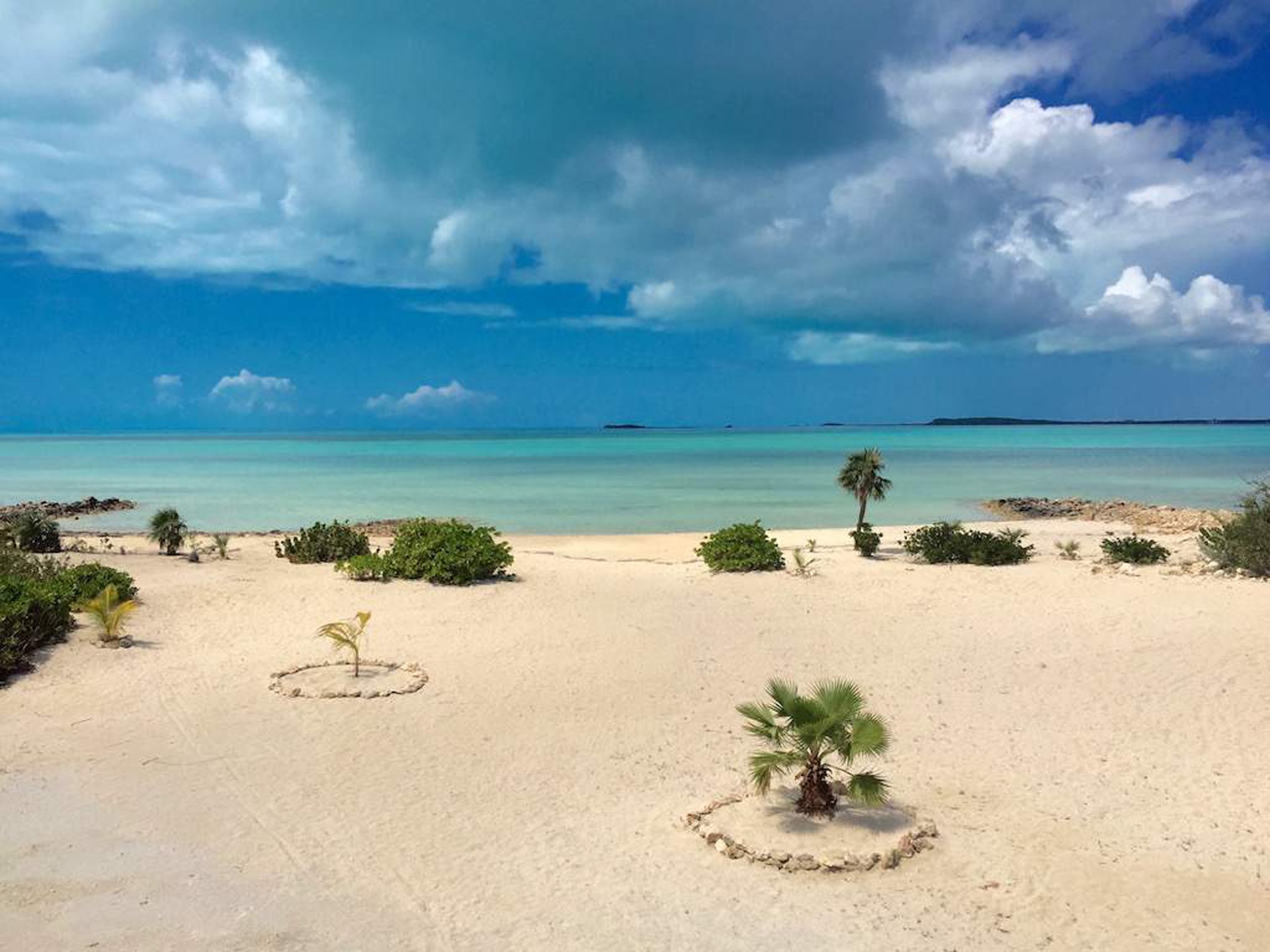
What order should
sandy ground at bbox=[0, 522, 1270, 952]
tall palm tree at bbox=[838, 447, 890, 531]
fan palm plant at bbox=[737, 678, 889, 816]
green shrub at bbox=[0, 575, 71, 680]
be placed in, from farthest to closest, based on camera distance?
tall palm tree at bbox=[838, 447, 890, 531]
green shrub at bbox=[0, 575, 71, 680]
fan palm plant at bbox=[737, 678, 889, 816]
sandy ground at bbox=[0, 522, 1270, 952]

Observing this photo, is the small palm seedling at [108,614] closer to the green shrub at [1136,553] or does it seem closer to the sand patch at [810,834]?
the sand patch at [810,834]

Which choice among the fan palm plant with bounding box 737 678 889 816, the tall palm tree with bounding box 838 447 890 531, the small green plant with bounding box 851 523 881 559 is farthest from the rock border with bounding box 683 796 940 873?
the tall palm tree with bounding box 838 447 890 531

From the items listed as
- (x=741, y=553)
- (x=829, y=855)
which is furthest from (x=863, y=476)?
(x=829, y=855)

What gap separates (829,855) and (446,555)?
1196 centimetres

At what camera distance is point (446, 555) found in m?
17.4

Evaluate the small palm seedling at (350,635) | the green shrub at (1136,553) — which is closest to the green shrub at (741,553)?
the green shrub at (1136,553)

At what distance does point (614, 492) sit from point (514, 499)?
657 cm

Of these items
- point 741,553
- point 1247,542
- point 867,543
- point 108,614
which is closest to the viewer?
point 108,614

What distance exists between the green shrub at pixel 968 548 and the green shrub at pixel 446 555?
391 inches

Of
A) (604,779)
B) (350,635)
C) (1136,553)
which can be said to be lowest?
(604,779)

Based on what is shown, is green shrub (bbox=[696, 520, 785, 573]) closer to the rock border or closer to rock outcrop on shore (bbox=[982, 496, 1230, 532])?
the rock border

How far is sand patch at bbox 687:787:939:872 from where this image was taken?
6691mm

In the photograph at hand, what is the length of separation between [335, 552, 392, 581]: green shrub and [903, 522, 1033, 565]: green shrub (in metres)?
12.2

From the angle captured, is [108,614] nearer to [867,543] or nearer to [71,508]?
[867,543]
